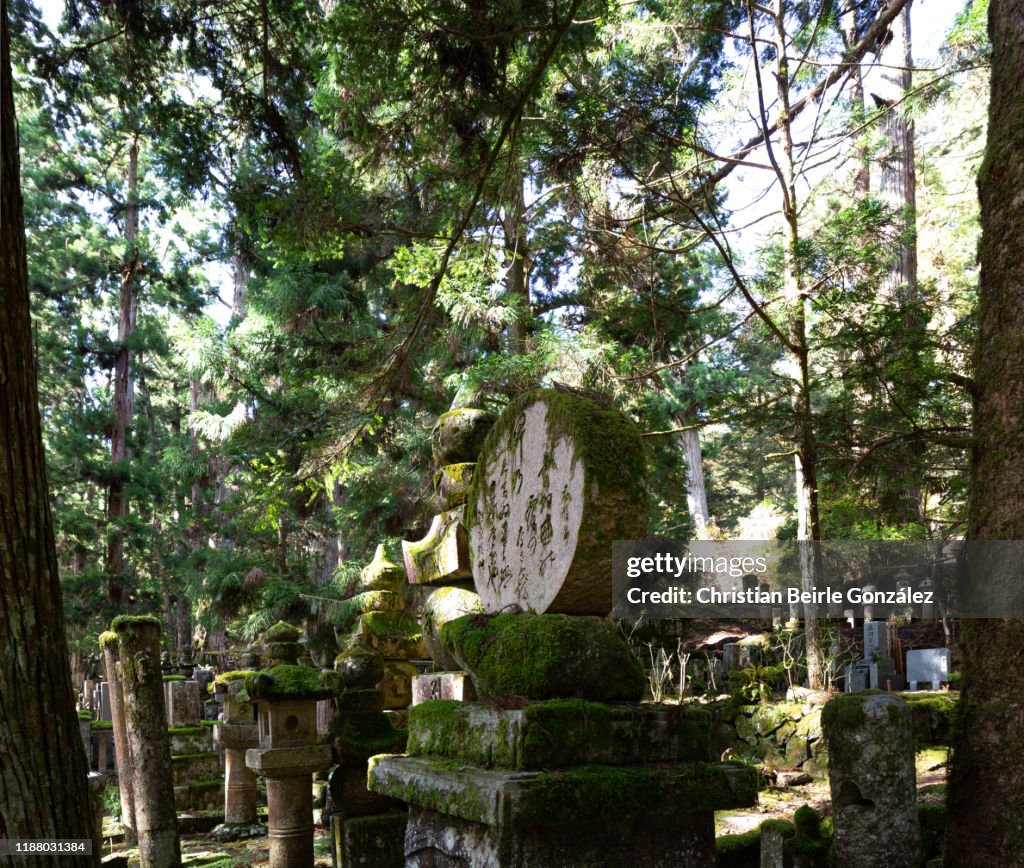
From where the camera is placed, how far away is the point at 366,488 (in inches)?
619

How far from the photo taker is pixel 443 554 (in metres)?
5.42

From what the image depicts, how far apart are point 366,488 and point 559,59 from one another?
10892 mm

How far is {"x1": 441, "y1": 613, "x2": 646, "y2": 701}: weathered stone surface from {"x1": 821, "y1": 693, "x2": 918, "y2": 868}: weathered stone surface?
1754 mm

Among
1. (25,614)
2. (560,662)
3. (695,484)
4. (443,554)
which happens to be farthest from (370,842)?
(695,484)

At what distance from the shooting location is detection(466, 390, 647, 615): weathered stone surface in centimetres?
332

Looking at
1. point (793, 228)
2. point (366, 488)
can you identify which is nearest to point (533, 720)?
point (793, 228)

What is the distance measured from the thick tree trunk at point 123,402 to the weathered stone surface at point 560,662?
1739 centimetres

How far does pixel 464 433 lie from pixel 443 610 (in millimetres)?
1230

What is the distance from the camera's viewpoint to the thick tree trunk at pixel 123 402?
18797mm

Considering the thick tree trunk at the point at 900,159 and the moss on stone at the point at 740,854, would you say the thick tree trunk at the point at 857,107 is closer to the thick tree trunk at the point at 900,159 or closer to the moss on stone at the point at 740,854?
the thick tree trunk at the point at 900,159

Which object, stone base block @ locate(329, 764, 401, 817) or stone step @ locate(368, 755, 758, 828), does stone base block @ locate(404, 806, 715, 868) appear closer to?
stone step @ locate(368, 755, 758, 828)

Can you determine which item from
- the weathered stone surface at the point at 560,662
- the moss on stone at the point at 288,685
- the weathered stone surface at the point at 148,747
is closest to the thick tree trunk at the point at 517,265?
the moss on stone at the point at 288,685

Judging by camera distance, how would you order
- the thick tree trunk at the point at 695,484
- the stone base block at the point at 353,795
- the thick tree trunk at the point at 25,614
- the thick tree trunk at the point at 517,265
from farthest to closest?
the thick tree trunk at the point at 695,484 → the thick tree trunk at the point at 517,265 → the stone base block at the point at 353,795 → the thick tree trunk at the point at 25,614

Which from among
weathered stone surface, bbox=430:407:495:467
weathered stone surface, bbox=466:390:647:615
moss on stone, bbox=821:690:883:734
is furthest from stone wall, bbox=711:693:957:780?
weathered stone surface, bbox=466:390:647:615
